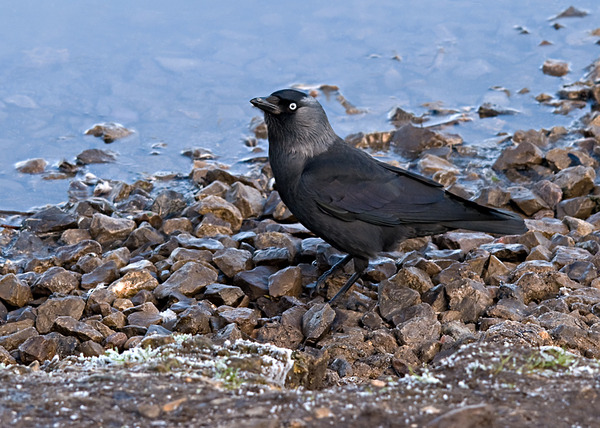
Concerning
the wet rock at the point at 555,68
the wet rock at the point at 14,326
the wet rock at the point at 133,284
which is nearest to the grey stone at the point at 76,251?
the wet rock at the point at 133,284

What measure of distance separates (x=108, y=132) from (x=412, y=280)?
13.5ft

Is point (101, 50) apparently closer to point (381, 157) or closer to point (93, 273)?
point (381, 157)

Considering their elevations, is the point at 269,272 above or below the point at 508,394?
below

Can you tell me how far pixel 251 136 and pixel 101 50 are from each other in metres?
2.54

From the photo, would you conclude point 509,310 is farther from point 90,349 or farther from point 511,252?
point 90,349

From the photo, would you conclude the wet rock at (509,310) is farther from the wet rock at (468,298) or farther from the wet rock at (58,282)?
the wet rock at (58,282)

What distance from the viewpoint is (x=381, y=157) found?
7645 millimetres

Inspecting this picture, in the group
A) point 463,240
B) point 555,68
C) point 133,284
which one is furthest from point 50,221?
point 555,68

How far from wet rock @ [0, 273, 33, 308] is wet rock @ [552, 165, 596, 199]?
4.05 metres

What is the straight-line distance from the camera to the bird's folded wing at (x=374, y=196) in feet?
16.9

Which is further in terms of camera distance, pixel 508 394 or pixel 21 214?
pixel 21 214

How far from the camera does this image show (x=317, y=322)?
14.7 feet

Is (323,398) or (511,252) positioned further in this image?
(511,252)

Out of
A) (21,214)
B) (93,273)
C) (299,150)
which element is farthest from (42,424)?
(21,214)
